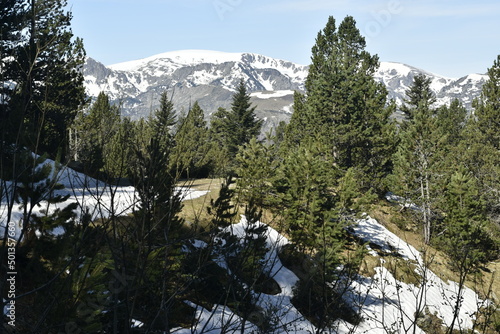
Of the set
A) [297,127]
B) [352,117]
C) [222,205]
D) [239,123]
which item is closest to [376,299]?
[222,205]

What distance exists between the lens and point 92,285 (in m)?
3.64

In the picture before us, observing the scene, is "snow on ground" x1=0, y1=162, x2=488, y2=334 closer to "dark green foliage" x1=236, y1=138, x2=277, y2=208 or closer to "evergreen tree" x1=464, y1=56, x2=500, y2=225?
"dark green foliage" x1=236, y1=138, x2=277, y2=208

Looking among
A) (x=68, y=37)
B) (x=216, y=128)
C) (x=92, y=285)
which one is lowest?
(x=92, y=285)

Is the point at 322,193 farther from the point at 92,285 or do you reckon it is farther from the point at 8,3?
the point at 8,3

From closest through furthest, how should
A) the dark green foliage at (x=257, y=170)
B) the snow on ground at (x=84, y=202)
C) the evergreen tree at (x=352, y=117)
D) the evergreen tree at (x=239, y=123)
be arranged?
the snow on ground at (x=84, y=202) < the dark green foliage at (x=257, y=170) < the evergreen tree at (x=352, y=117) < the evergreen tree at (x=239, y=123)

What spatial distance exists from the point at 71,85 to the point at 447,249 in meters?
25.3

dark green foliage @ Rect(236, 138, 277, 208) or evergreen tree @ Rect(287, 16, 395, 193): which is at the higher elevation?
evergreen tree @ Rect(287, 16, 395, 193)

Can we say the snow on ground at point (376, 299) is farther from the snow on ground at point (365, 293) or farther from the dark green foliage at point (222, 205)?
the dark green foliage at point (222, 205)

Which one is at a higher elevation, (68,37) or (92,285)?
(68,37)

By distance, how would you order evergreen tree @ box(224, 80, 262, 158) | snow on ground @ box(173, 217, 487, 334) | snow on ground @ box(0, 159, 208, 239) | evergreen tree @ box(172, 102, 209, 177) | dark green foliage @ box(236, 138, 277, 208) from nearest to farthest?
snow on ground @ box(0, 159, 208, 239) < evergreen tree @ box(172, 102, 209, 177) < snow on ground @ box(173, 217, 487, 334) < dark green foliage @ box(236, 138, 277, 208) < evergreen tree @ box(224, 80, 262, 158)

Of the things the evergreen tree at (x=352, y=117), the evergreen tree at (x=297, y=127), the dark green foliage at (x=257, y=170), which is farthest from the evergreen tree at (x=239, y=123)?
the dark green foliage at (x=257, y=170)

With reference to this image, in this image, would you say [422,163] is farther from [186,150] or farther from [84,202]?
[84,202]

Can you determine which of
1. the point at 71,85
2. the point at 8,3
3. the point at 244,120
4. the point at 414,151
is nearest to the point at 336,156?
the point at 414,151

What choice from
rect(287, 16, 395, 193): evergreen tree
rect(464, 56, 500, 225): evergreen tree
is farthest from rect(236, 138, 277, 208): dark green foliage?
rect(464, 56, 500, 225): evergreen tree
